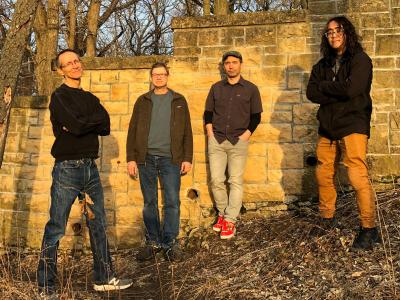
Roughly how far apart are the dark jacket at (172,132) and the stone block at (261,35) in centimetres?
122

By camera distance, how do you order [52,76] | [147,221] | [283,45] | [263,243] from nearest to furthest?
[263,243]
[147,221]
[283,45]
[52,76]

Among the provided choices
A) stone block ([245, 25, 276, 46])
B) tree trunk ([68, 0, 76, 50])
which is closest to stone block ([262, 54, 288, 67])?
stone block ([245, 25, 276, 46])

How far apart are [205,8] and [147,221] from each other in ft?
27.1

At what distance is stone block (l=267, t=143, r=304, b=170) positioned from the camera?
5352 millimetres

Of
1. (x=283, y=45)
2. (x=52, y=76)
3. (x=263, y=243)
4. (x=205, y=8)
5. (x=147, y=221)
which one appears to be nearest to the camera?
(x=263, y=243)

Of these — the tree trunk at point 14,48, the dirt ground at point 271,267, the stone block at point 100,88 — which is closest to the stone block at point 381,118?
the dirt ground at point 271,267

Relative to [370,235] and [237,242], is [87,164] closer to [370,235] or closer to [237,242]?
[237,242]

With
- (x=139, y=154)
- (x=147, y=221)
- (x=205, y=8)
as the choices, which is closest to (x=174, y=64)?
(x=139, y=154)

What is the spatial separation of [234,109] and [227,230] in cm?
130

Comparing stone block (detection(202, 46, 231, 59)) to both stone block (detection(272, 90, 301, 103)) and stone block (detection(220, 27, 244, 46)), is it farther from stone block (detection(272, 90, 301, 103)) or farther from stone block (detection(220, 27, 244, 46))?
stone block (detection(272, 90, 301, 103))

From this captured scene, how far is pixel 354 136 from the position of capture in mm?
3842

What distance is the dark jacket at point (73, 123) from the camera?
369cm

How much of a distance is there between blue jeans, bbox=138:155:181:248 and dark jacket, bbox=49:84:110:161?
113cm

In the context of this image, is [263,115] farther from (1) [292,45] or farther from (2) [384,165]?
(2) [384,165]
